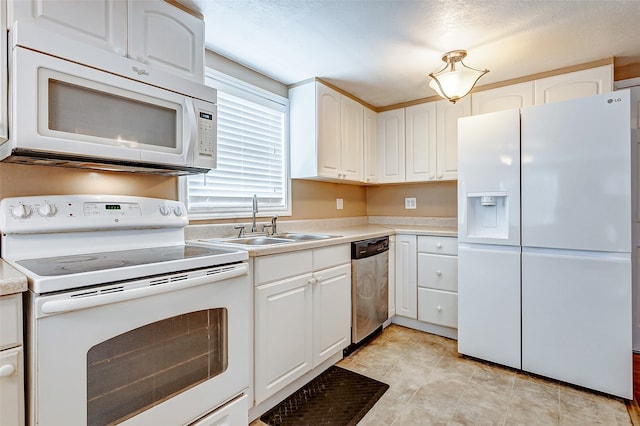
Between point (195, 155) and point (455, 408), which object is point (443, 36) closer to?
point (195, 155)

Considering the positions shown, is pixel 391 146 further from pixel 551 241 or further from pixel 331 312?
pixel 331 312

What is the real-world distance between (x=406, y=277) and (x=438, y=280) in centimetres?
28

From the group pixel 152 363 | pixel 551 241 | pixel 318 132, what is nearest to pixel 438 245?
pixel 551 241

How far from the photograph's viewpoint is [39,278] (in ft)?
2.93

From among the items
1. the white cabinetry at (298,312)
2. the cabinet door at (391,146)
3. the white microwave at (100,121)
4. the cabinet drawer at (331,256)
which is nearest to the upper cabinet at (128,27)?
the white microwave at (100,121)

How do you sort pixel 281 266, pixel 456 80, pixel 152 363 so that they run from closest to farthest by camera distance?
pixel 152 363 → pixel 281 266 → pixel 456 80

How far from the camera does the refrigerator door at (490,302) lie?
2.14 meters

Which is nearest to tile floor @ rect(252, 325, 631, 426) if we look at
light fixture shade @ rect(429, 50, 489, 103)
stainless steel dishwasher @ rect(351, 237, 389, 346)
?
stainless steel dishwasher @ rect(351, 237, 389, 346)

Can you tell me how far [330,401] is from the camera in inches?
72.1

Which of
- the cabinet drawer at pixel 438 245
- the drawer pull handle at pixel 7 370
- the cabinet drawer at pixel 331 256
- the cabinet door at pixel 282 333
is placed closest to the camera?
the drawer pull handle at pixel 7 370

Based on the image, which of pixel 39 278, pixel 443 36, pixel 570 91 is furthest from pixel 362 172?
pixel 39 278

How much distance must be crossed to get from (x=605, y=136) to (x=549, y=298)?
1.02 metres

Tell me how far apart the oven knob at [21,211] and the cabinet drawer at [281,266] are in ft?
3.11

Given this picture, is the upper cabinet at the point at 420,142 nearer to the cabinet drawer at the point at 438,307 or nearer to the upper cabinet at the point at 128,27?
the cabinet drawer at the point at 438,307
